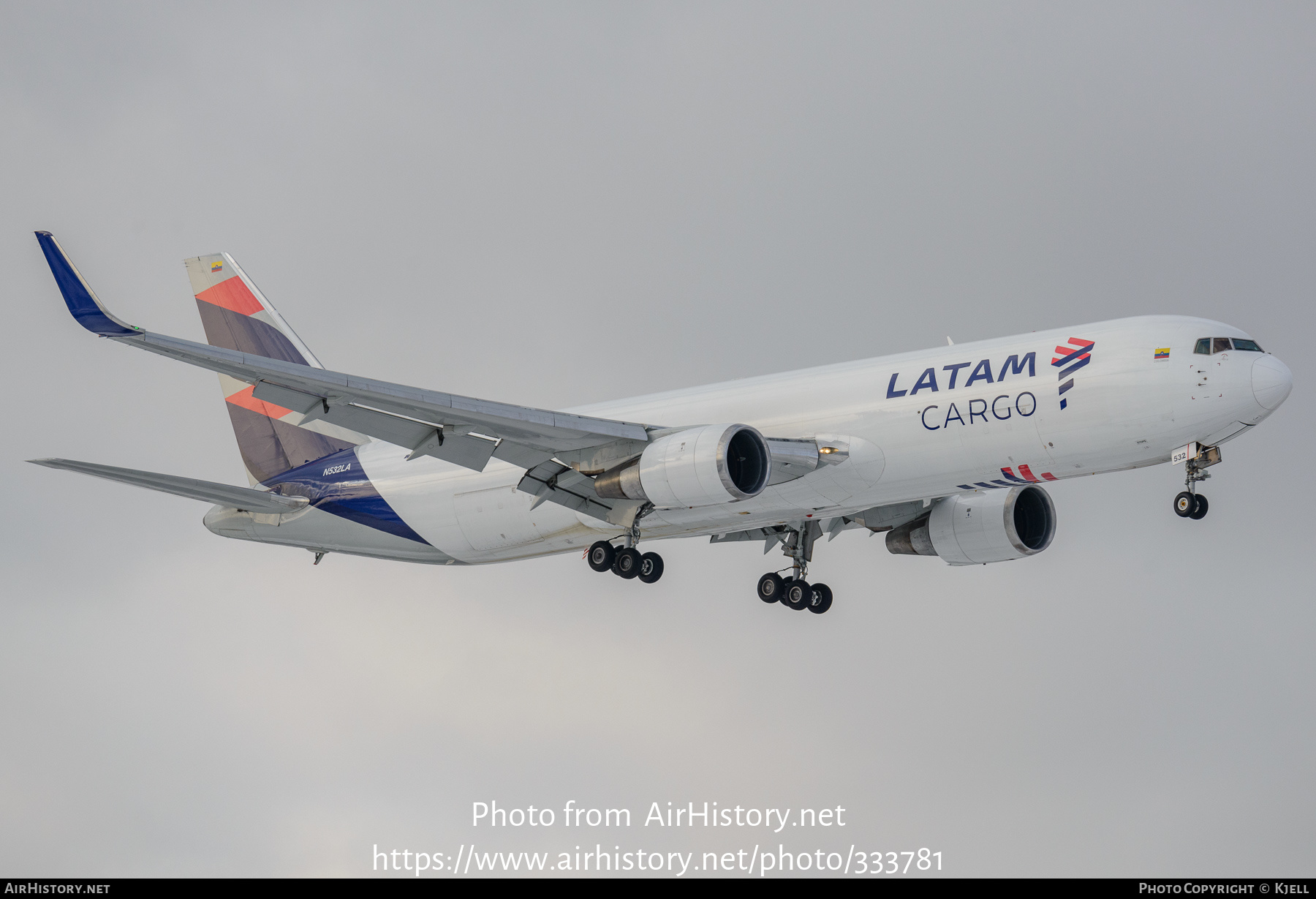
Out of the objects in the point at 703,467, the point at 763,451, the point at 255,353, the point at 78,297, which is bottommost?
the point at 78,297

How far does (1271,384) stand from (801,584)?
49.3 feet

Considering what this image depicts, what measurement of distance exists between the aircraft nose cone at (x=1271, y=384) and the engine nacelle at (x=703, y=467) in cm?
1008

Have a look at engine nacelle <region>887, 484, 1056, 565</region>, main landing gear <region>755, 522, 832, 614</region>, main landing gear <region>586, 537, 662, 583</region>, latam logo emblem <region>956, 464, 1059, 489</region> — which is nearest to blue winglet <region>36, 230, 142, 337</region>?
main landing gear <region>586, 537, 662, 583</region>

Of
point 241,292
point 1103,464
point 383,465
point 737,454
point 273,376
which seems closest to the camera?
point 273,376

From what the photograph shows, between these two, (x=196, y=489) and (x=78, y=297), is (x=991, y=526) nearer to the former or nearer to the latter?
(x=196, y=489)

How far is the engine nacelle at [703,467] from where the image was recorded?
2931 cm

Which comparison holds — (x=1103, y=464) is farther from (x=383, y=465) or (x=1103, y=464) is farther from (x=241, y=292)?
(x=241, y=292)

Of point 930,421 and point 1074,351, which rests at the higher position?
point 1074,351

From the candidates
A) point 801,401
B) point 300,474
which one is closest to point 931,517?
point 801,401

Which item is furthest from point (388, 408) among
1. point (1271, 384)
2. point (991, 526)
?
point (1271, 384)

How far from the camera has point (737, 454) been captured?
31.0 metres

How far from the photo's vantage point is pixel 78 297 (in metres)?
24.2

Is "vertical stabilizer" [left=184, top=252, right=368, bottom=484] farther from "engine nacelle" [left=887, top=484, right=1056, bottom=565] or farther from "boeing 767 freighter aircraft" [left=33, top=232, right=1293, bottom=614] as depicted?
"engine nacelle" [left=887, top=484, right=1056, bottom=565]

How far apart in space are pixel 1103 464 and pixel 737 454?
8.06 meters
